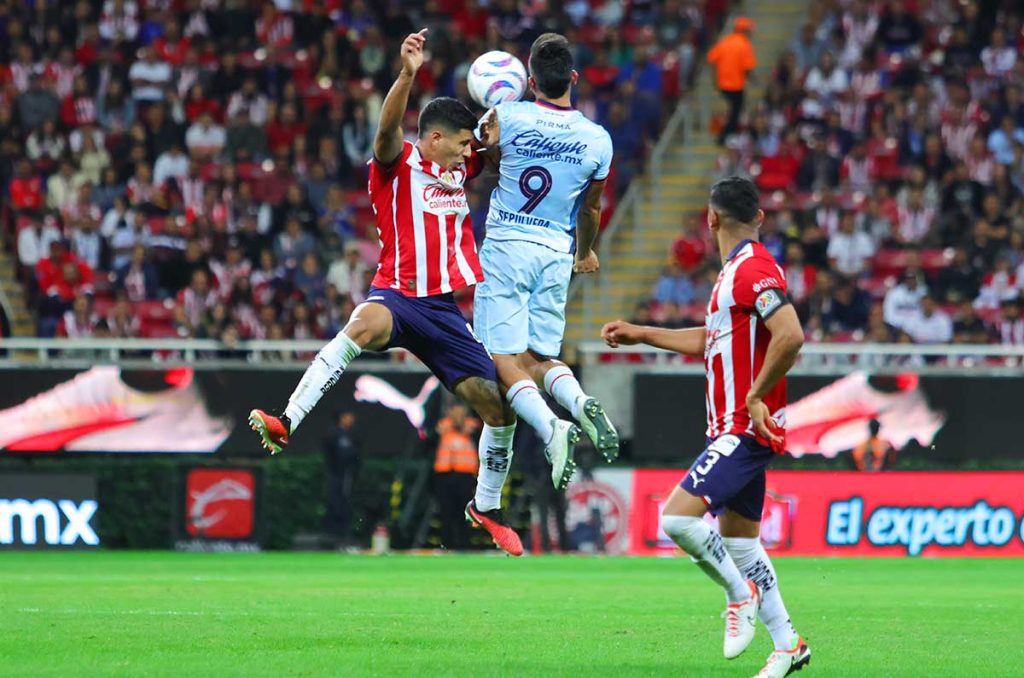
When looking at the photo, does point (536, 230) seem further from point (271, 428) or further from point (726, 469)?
point (726, 469)

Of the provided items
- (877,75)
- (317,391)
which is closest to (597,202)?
(317,391)

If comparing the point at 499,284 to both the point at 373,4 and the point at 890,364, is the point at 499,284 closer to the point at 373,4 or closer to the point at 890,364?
the point at 890,364

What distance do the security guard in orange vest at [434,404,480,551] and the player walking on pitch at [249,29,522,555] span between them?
428 inches

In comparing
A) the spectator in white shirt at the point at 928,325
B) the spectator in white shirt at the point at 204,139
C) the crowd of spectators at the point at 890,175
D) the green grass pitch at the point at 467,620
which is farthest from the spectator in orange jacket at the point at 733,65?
the green grass pitch at the point at 467,620

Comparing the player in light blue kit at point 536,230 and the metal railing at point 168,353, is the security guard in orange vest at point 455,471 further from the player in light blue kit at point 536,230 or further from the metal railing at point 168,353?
the player in light blue kit at point 536,230

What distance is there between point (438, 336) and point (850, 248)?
14.6 meters

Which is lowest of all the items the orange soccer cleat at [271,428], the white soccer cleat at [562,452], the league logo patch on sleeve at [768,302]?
the white soccer cleat at [562,452]

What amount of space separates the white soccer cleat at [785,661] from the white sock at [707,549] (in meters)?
0.36

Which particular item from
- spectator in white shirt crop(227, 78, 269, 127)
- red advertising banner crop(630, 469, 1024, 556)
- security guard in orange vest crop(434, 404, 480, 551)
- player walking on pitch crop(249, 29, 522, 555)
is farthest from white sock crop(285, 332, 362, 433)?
spectator in white shirt crop(227, 78, 269, 127)

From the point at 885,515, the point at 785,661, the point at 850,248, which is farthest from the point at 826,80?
the point at 785,661

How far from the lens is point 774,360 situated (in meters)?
9.34

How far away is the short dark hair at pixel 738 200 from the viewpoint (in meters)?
9.77

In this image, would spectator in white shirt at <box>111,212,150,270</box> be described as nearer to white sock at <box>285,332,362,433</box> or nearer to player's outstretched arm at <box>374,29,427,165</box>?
white sock at <box>285,332,362,433</box>

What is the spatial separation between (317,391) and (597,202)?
2.14 m
